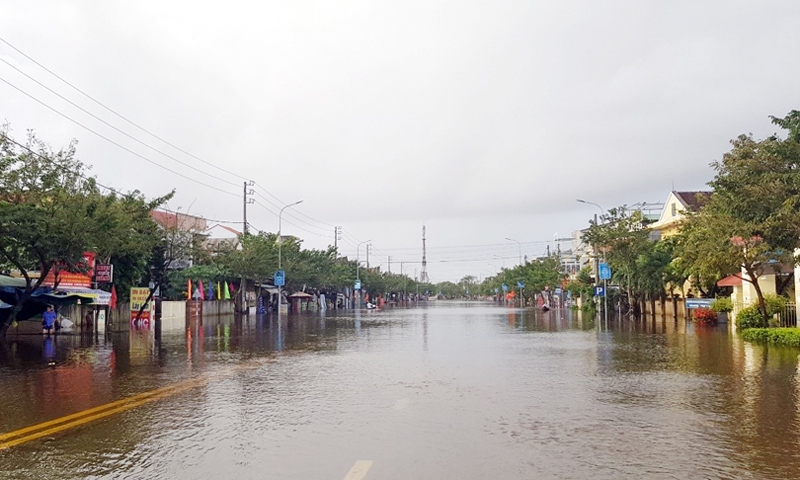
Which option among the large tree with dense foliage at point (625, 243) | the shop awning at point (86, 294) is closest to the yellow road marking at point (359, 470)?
the shop awning at point (86, 294)

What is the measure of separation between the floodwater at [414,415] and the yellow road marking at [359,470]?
0.08 metres

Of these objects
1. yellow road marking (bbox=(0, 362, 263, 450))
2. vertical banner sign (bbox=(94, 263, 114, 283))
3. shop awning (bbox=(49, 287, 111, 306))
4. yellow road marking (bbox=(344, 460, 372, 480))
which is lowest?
yellow road marking (bbox=(344, 460, 372, 480))

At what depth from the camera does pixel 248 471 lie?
23.5 ft

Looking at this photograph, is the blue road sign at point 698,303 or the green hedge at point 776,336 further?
the blue road sign at point 698,303

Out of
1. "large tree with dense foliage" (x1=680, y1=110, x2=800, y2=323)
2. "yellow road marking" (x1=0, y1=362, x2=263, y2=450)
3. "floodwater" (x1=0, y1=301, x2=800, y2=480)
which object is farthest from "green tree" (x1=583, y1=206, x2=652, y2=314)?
"yellow road marking" (x1=0, y1=362, x2=263, y2=450)

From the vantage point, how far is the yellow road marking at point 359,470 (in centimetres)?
690

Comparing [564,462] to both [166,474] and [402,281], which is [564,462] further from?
[402,281]

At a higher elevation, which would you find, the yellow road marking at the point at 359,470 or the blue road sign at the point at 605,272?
the blue road sign at the point at 605,272

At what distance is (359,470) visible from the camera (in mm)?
7148

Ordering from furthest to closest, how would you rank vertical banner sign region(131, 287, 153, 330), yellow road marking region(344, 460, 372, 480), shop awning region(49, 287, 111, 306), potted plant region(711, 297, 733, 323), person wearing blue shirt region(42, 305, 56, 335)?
potted plant region(711, 297, 733, 323) → vertical banner sign region(131, 287, 153, 330) → person wearing blue shirt region(42, 305, 56, 335) → shop awning region(49, 287, 111, 306) → yellow road marking region(344, 460, 372, 480)

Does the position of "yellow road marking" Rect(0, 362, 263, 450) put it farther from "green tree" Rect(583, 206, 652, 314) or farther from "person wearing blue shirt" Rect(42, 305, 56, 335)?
"green tree" Rect(583, 206, 652, 314)

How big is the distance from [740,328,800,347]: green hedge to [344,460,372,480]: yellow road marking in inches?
782

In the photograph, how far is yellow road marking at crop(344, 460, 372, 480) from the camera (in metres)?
6.90

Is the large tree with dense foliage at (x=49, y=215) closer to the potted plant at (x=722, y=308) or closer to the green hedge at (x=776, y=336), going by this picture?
the green hedge at (x=776, y=336)
